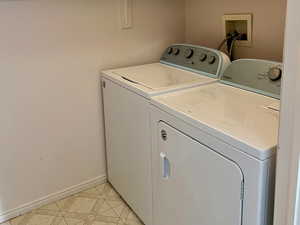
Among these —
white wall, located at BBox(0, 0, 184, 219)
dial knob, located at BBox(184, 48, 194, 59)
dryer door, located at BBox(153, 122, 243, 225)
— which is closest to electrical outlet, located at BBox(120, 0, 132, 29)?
white wall, located at BBox(0, 0, 184, 219)

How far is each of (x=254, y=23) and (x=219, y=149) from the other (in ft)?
3.44

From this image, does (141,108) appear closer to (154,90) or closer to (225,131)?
(154,90)

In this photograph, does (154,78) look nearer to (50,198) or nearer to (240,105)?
(240,105)

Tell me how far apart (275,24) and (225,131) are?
952 millimetres

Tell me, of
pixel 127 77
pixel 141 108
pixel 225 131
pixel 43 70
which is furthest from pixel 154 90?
pixel 43 70

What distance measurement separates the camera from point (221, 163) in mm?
1165

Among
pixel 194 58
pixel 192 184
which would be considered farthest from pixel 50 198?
A: pixel 194 58

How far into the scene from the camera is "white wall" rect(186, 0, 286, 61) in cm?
180

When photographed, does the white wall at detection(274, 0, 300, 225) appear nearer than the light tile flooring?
Yes

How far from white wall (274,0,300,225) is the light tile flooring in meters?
1.20

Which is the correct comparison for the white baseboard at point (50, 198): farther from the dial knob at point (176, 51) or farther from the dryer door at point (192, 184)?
the dial knob at point (176, 51)

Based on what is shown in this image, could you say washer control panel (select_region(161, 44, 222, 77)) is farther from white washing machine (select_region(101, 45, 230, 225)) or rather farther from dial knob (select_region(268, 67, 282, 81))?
dial knob (select_region(268, 67, 282, 81))

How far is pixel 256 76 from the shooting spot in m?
1.60

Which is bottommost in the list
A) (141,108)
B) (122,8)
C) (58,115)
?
(58,115)
